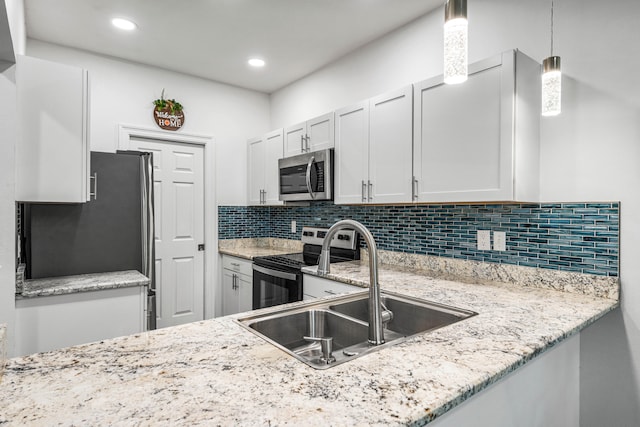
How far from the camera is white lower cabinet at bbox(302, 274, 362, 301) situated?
87.5 inches

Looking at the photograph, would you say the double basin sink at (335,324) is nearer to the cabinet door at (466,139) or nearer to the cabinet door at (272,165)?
the cabinet door at (466,139)

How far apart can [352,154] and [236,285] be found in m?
1.81

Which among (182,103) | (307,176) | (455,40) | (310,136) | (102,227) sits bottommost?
(102,227)

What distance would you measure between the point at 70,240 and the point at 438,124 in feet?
7.59

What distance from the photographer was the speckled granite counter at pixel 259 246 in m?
3.72

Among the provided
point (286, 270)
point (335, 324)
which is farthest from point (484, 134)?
point (286, 270)

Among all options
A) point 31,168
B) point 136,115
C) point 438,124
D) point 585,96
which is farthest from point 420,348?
point 136,115

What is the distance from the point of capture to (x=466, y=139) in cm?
190

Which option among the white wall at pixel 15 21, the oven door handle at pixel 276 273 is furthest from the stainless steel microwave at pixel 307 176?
the white wall at pixel 15 21

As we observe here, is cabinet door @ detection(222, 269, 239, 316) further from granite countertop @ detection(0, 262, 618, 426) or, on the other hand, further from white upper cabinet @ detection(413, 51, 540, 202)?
granite countertop @ detection(0, 262, 618, 426)

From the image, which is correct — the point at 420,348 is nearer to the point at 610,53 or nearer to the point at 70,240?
→ the point at 610,53

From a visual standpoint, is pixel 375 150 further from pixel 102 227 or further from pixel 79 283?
pixel 79 283

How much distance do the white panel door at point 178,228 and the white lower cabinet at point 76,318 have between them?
4.49 feet

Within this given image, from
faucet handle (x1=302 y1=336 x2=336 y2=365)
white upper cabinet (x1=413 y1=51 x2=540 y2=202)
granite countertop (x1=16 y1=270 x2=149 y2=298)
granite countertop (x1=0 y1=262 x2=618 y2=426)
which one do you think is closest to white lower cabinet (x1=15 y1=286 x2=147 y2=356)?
granite countertop (x1=16 y1=270 x2=149 y2=298)
